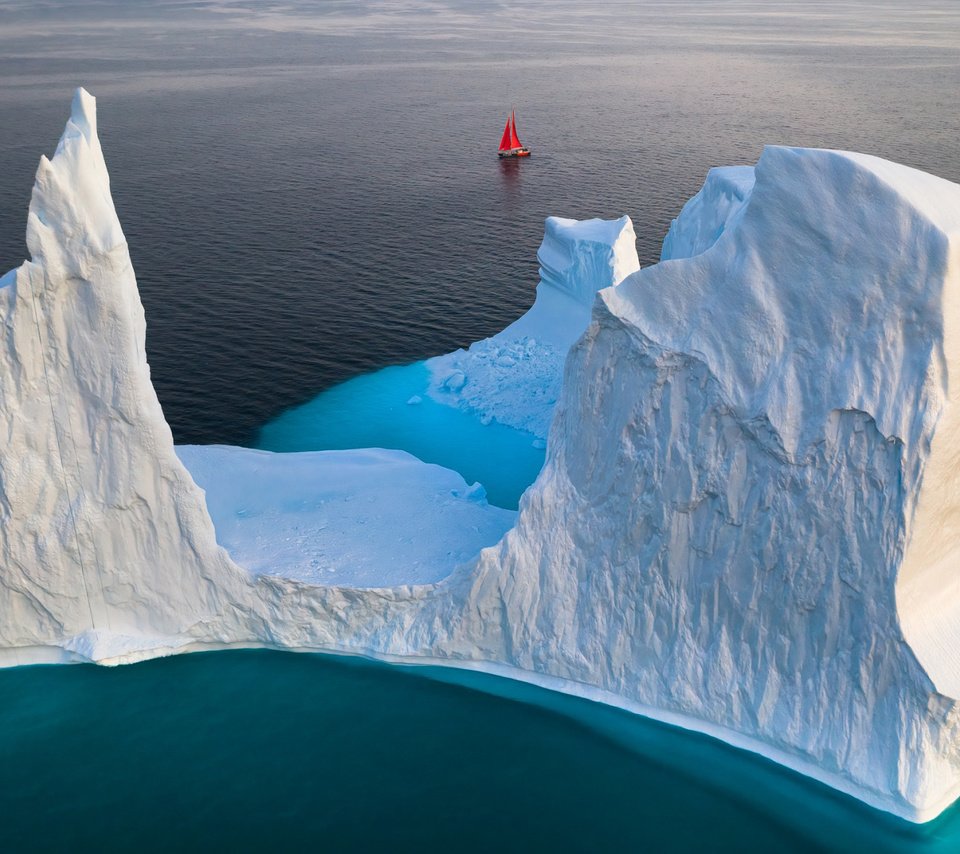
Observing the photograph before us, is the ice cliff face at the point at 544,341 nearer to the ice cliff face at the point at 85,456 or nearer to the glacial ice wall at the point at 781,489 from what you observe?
Result: the glacial ice wall at the point at 781,489

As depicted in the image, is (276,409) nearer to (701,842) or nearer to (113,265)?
(113,265)

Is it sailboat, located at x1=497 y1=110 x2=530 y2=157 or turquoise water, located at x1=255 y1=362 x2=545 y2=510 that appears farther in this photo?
sailboat, located at x1=497 y1=110 x2=530 y2=157

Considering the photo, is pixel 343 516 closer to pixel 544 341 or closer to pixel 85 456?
pixel 85 456

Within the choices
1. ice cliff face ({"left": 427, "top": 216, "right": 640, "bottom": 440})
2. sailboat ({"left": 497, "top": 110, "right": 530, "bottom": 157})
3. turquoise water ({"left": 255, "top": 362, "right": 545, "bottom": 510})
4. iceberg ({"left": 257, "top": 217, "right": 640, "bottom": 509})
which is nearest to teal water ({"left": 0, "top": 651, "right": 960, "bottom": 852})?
turquoise water ({"left": 255, "top": 362, "right": 545, "bottom": 510})

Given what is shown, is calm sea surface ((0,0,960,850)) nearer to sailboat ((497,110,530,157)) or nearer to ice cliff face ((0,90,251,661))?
sailboat ((497,110,530,157))

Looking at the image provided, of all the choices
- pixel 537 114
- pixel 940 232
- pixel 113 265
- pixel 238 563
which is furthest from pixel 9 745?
pixel 537 114

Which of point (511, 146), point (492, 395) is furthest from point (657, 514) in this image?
point (511, 146)
